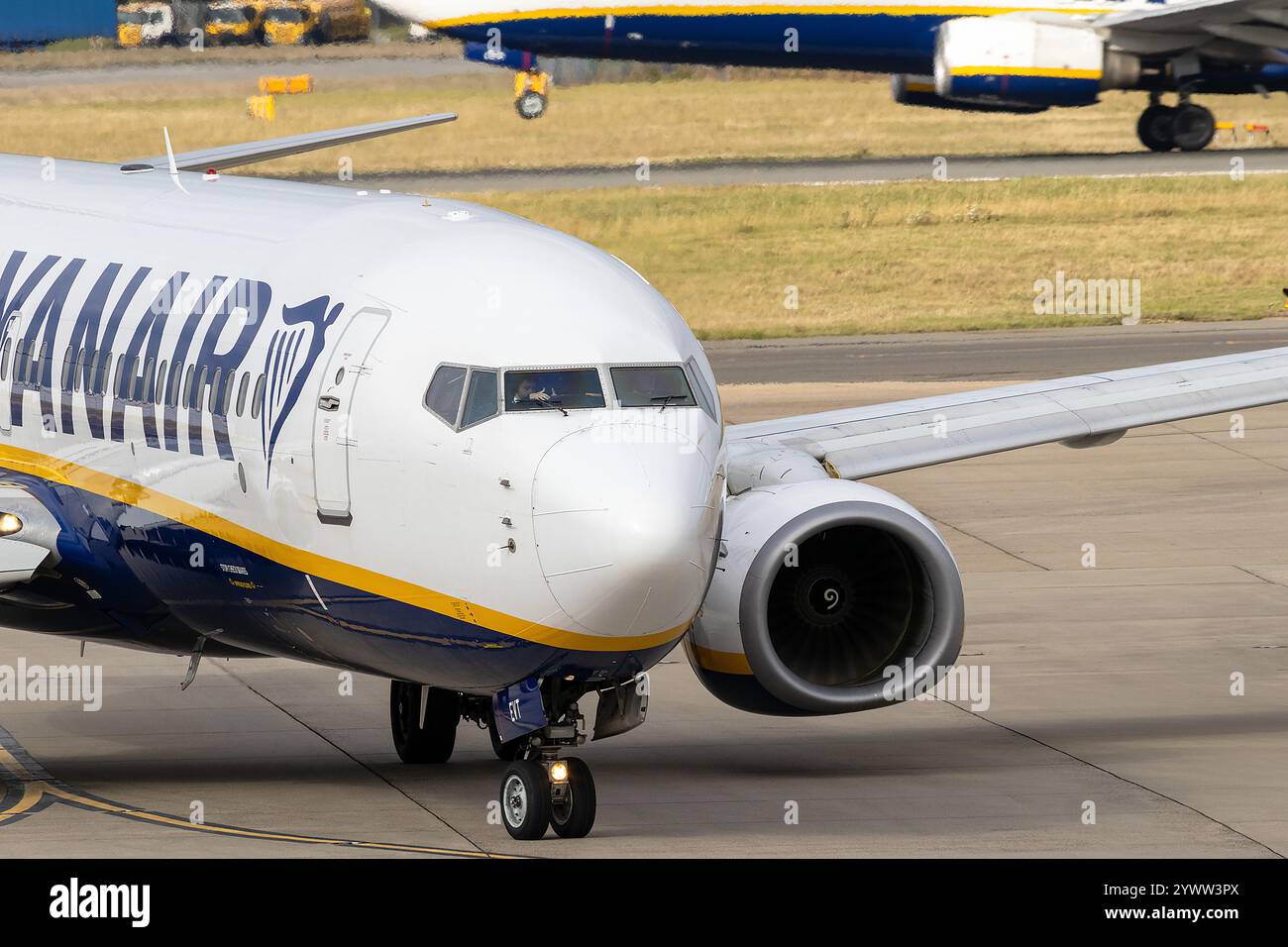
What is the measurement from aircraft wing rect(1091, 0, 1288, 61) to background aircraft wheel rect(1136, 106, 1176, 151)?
133 inches

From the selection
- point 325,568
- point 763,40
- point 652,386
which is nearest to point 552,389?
point 652,386

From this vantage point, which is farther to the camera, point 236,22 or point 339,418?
point 236,22

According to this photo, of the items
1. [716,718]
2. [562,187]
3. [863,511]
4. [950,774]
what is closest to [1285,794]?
[950,774]

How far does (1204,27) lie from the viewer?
6444 cm

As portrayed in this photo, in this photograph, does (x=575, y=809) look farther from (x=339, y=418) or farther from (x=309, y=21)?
(x=309, y=21)

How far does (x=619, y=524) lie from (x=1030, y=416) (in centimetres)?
760

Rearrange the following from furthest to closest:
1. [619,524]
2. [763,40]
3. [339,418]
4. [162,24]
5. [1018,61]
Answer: [162,24] → [763,40] → [1018,61] → [339,418] → [619,524]

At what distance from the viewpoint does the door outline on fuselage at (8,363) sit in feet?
61.8

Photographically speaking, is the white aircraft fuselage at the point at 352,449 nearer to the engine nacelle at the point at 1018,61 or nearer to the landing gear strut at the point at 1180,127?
the engine nacelle at the point at 1018,61

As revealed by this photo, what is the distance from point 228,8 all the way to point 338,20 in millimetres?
5570

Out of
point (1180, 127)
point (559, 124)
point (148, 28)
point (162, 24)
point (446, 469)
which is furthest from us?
point (148, 28)

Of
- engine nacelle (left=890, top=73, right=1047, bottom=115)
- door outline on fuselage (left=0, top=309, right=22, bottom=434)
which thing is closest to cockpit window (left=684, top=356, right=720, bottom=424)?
door outline on fuselage (left=0, top=309, right=22, bottom=434)

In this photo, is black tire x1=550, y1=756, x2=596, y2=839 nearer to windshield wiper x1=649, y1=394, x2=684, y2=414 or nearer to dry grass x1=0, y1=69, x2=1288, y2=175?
windshield wiper x1=649, y1=394, x2=684, y2=414

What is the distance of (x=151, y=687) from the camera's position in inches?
891
